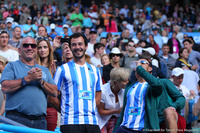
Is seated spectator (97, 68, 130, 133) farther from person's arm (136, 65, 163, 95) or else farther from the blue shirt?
the blue shirt

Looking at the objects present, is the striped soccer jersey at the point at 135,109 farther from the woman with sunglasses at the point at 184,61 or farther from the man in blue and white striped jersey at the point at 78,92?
the woman with sunglasses at the point at 184,61

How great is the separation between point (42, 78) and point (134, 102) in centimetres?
131

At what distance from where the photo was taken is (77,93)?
3.86m

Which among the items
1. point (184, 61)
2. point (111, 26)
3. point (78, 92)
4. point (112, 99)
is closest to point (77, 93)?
point (78, 92)

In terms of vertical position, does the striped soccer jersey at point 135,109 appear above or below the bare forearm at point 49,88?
below

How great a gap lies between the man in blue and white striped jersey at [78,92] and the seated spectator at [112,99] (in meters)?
1.06

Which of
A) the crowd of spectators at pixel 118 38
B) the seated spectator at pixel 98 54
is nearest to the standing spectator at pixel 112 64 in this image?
the crowd of spectators at pixel 118 38

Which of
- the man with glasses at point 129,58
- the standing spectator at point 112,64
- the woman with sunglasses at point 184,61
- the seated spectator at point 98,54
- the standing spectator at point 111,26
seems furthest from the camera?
the standing spectator at point 111,26

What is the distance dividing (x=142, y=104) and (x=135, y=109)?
12 cm

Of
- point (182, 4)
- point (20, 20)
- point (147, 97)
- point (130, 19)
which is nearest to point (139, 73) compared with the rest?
point (147, 97)

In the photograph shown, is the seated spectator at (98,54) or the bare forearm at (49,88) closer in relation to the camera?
the bare forearm at (49,88)

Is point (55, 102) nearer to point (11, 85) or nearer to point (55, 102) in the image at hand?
point (55, 102)

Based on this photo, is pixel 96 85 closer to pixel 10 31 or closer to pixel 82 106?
pixel 82 106

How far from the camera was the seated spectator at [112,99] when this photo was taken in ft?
16.9
